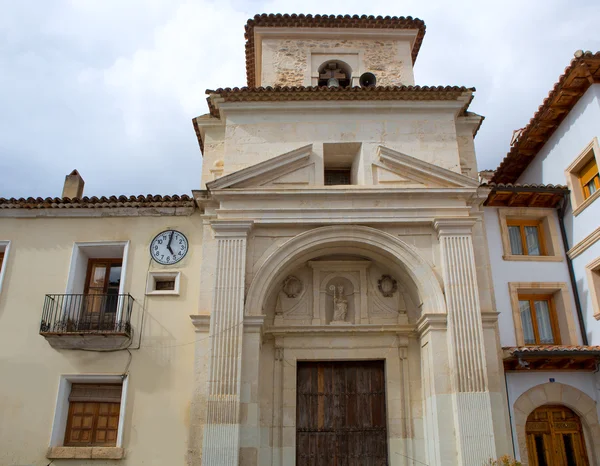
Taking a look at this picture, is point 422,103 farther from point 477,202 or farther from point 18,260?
point 18,260

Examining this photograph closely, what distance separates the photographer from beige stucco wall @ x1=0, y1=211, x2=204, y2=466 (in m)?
11.4

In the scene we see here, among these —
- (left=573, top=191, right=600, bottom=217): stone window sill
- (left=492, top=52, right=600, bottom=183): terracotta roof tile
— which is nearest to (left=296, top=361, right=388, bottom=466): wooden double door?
(left=573, top=191, right=600, bottom=217): stone window sill

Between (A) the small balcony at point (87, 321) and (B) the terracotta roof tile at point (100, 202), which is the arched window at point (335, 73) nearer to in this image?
(B) the terracotta roof tile at point (100, 202)

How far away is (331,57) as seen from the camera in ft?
52.9

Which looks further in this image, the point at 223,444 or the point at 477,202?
the point at 477,202

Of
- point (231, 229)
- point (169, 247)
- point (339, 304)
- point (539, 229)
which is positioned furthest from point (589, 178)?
point (169, 247)

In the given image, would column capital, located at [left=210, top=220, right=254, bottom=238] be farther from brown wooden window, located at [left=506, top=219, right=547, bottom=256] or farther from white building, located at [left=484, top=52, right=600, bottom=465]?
brown wooden window, located at [left=506, top=219, right=547, bottom=256]

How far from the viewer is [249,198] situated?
12.5 m

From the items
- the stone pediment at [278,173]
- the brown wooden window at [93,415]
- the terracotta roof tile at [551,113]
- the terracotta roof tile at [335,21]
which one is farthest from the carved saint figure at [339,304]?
the terracotta roof tile at [335,21]

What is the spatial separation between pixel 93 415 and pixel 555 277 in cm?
1090

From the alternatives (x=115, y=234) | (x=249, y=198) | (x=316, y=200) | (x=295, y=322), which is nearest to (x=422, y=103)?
(x=316, y=200)

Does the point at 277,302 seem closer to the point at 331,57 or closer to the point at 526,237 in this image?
the point at 526,237

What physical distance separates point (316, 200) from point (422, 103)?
143 inches

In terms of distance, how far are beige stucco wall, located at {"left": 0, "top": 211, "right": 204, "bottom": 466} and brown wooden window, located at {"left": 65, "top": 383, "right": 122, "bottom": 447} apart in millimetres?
438
